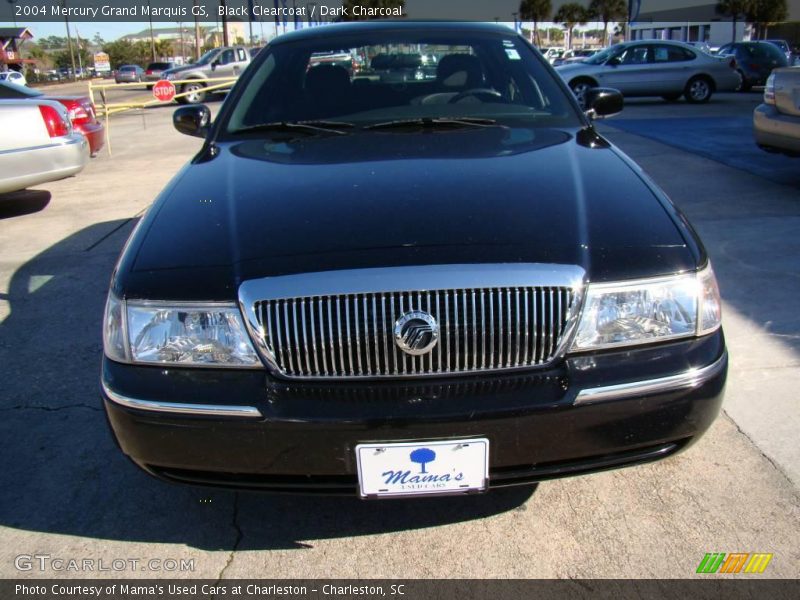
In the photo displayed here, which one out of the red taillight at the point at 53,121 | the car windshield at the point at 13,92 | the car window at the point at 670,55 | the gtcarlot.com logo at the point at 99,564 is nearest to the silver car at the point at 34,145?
the red taillight at the point at 53,121

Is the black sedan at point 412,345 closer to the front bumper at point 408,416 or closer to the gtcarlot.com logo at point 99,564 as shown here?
the front bumper at point 408,416

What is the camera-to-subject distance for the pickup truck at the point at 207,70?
21.7 metres

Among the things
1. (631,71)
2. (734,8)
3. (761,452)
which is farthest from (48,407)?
(734,8)

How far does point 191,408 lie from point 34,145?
19.0 feet

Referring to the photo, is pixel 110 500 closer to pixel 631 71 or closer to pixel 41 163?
pixel 41 163

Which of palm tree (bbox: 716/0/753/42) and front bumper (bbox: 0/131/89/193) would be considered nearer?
front bumper (bbox: 0/131/89/193)

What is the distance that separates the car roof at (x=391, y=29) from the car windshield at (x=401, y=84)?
0.03 meters

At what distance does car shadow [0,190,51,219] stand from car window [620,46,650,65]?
13.4 m

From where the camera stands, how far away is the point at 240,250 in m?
2.01

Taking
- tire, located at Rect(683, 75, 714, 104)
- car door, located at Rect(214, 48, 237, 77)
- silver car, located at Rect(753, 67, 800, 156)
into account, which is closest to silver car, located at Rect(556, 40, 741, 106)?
tire, located at Rect(683, 75, 714, 104)

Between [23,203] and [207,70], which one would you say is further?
[207,70]

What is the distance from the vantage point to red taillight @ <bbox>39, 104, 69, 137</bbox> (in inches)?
265

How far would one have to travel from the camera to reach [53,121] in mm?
6797

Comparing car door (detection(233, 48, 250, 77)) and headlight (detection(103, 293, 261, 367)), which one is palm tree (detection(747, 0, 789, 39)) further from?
headlight (detection(103, 293, 261, 367))
